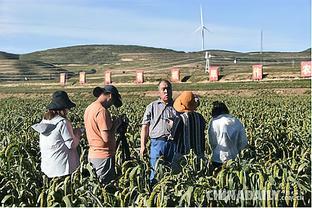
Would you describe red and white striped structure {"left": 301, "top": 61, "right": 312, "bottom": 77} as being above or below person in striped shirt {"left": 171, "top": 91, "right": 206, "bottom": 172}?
above

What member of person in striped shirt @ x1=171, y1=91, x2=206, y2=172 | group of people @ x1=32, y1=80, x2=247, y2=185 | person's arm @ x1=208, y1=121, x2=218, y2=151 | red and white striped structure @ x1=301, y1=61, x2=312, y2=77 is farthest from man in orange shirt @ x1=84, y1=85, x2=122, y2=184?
red and white striped structure @ x1=301, y1=61, x2=312, y2=77

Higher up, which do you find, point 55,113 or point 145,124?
point 55,113

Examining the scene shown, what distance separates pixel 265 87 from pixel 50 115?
46073mm

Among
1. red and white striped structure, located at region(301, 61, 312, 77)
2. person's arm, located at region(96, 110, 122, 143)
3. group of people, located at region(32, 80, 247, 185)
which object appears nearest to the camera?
group of people, located at region(32, 80, 247, 185)

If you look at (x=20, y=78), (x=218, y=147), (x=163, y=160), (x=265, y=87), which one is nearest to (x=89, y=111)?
(x=163, y=160)

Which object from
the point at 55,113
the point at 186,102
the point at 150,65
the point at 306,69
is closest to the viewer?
the point at 55,113

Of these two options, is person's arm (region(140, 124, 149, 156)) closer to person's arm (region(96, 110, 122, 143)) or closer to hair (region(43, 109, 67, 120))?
person's arm (region(96, 110, 122, 143))

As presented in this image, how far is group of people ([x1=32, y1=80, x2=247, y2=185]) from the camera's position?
257 inches

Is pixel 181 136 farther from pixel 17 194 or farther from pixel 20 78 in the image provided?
pixel 20 78

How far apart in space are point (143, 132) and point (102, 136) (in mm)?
1001

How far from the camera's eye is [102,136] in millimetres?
6785

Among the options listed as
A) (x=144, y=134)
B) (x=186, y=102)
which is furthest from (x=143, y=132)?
(x=186, y=102)

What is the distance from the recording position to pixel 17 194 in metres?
6.06

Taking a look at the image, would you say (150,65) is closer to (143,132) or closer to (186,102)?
(143,132)
